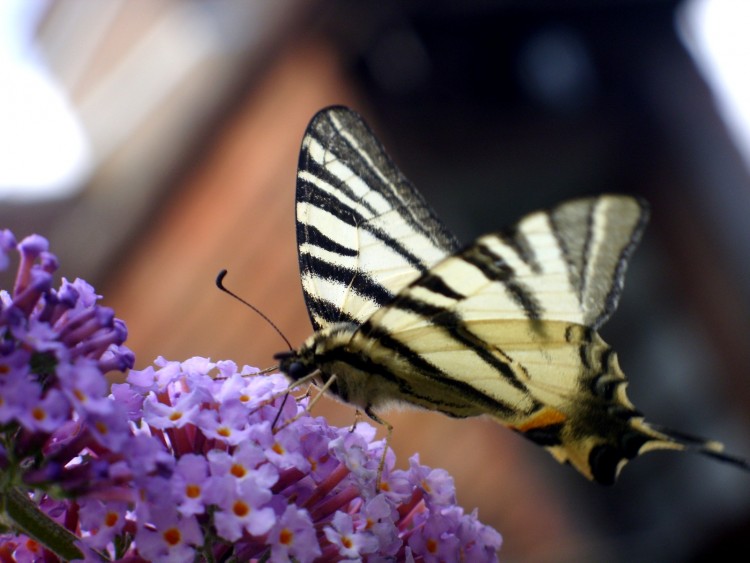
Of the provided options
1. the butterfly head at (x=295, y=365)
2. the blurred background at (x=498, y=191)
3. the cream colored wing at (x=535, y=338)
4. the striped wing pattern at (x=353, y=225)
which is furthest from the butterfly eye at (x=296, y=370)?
the blurred background at (x=498, y=191)

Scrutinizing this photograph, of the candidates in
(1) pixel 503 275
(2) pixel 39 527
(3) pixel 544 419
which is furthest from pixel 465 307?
(2) pixel 39 527

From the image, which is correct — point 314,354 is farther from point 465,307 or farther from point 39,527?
point 39,527

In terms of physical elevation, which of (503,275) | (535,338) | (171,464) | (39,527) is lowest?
(39,527)

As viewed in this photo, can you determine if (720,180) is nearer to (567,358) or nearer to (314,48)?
(314,48)

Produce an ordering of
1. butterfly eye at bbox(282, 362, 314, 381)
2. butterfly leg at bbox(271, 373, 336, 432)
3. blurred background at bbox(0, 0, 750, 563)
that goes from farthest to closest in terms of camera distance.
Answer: blurred background at bbox(0, 0, 750, 563)
butterfly eye at bbox(282, 362, 314, 381)
butterfly leg at bbox(271, 373, 336, 432)

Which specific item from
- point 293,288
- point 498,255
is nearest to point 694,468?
point 293,288

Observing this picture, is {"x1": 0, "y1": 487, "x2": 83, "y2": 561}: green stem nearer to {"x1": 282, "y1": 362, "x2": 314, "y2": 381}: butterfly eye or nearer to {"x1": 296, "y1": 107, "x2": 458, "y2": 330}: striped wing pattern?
{"x1": 282, "y1": 362, "x2": 314, "y2": 381}: butterfly eye

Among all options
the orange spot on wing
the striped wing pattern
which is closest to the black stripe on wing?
the orange spot on wing
